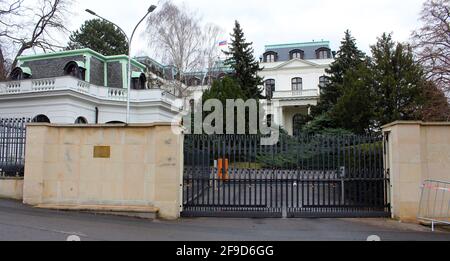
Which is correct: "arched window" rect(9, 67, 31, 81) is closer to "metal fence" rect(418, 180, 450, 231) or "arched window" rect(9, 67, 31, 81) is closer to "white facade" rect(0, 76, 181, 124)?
"white facade" rect(0, 76, 181, 124)

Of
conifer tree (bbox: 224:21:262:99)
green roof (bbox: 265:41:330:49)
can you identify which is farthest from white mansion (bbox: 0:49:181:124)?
green roof (bbox: 265:41:330:49)

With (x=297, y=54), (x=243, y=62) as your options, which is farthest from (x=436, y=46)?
(x=297, y=54)

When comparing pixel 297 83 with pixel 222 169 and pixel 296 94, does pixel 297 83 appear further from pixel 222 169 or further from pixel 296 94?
pixel 222 169

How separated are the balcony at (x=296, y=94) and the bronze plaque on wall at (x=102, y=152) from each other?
46.2m

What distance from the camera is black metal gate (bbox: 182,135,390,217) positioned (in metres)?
10.5

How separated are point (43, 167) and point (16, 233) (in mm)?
3450

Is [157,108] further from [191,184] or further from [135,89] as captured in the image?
[191,184]

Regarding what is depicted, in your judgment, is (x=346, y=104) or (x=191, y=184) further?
(x=346, y=104)

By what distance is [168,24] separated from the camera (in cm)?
3569

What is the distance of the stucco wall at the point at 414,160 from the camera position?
1008 cm

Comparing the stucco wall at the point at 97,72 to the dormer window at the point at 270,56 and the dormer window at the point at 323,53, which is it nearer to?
the dormer window at the point at 270,56

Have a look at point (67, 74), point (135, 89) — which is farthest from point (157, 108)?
point (67, 74)

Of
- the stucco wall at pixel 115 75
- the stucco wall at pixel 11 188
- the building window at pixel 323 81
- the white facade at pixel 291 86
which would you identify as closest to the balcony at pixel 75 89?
the stucco wall at pixel 115 75

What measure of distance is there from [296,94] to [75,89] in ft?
114
